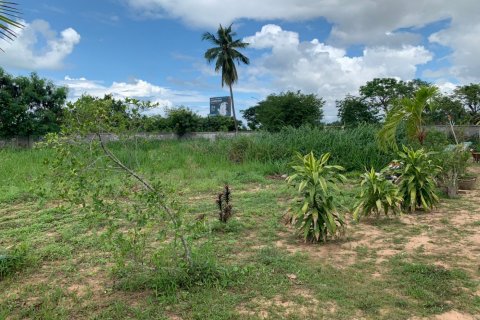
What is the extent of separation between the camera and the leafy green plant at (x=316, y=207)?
403cm

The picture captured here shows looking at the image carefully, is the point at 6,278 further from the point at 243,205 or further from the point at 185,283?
the point at 243,205

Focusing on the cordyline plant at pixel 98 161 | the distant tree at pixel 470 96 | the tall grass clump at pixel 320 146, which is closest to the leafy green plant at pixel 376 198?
the cordyline plant at pixel 98 161

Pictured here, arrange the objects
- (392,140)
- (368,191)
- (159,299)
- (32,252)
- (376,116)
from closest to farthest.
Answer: (159,299) → (32,252) → (368,191) → (392,140) → (376,116)

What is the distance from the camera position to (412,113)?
23.4ft

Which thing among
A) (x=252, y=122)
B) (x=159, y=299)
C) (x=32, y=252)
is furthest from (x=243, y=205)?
(x=252, y=122)

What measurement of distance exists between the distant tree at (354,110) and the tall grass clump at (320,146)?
65.8ft

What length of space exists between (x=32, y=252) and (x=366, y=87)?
33623mm

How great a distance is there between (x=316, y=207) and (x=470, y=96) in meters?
29.1

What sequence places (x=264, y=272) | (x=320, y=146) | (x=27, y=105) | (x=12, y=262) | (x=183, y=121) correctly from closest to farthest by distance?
(x=264, y=272), (x=12, y=262), (x=320, y=146), (x=27, y=105), (x=183, y=121)

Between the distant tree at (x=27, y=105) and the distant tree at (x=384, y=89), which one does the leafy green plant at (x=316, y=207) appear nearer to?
the distant tree at (x=27, y=105)

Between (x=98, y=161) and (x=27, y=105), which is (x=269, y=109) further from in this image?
(x=98, y=161)

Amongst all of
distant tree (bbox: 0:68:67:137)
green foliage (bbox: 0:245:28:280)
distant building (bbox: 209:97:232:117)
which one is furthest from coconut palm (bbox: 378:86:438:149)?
distant building (bbox: 209:97:232:117)

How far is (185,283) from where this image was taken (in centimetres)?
297

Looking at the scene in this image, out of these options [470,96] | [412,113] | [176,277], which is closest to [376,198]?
[412,113]
